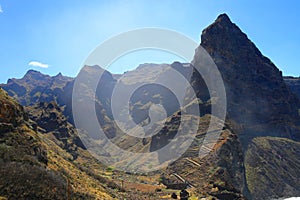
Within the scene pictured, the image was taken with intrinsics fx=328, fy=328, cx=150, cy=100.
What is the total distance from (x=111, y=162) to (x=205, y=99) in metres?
52.9

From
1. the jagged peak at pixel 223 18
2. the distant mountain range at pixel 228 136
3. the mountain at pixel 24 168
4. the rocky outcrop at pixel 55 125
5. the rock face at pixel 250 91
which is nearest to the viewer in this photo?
the mountain at pixel 24 168

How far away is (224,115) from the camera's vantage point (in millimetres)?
132500

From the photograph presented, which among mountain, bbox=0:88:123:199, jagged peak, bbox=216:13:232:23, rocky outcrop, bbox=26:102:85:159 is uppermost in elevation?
jagged peak, bbox=216:13:232:23

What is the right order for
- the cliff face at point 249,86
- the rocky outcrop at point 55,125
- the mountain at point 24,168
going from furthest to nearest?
the cliff face at point 249,86 → the rocky outcrop at point 55,125 → the mountain at point 24,168

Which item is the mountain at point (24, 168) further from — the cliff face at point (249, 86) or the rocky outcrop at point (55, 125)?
the cliff face at point (249, 86)

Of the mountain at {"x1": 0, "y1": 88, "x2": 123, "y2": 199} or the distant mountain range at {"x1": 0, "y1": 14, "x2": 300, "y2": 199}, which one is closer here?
the mountain at {"x1": 0, "y1": 88, "x2": 123, "y2": 199}

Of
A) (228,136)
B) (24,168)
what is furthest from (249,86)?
(24,168)

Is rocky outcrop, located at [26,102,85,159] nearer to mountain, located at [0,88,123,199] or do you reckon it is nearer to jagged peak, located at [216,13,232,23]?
jagged peak, located at [216,13,232,23]

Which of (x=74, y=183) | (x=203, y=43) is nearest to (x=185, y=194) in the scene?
(x=74, y=183)

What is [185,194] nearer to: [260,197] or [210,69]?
[260,197]

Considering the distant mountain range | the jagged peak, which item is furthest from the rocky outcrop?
the jagged peak

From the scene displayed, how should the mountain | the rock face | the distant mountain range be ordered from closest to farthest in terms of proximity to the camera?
1. the mountain
2. the distant mountain range
3. the rock face

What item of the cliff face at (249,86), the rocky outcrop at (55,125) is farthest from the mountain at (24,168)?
the cliff face at (249,86)

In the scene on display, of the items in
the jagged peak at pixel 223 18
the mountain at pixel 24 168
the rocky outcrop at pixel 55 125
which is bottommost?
the mountain at pixel 24 168
